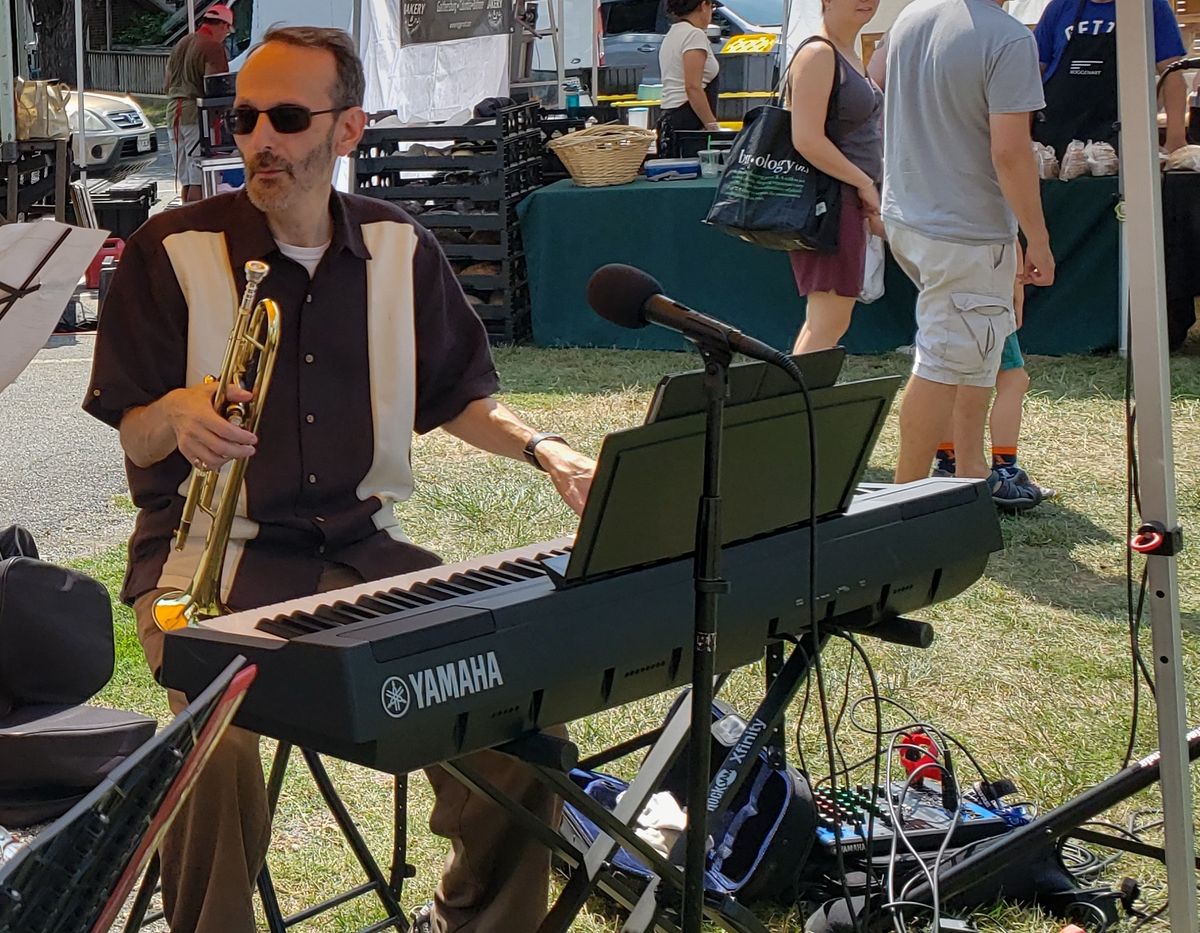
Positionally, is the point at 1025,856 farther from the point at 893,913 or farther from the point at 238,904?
the point at 238,904

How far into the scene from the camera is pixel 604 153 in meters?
7.64

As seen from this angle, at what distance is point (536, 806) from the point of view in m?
2.26

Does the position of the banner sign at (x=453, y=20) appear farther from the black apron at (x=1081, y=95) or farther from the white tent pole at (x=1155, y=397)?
the white tent pole at (x=1155, y=397)

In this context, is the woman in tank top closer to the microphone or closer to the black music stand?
the black music stand

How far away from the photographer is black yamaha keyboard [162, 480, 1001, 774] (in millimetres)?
1574

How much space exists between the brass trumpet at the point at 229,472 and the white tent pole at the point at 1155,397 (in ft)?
4.14

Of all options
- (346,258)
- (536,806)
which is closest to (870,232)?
(346,258)

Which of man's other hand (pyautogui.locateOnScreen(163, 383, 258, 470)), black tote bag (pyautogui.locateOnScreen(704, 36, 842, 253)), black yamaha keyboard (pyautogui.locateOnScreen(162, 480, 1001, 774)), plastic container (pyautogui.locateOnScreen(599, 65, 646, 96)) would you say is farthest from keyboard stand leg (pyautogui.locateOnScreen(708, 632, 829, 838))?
plastic container (pyautogui.locateOnScreen(599, 65, 646, 96))

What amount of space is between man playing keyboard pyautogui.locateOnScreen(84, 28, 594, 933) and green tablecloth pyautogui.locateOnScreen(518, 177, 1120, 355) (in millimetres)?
4386

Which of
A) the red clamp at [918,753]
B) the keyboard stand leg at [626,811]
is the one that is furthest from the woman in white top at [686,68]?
the keyboard stand leg at [626,811]

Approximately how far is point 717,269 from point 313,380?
208 inches

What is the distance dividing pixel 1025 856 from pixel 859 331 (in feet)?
17.2

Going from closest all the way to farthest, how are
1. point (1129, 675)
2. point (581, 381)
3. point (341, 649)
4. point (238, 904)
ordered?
1. point (341, 649)
2. point (238, 904)
3. point (1129, 675)
4. point (581, 381)

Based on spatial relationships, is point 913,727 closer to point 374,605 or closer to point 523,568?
point 523,568
